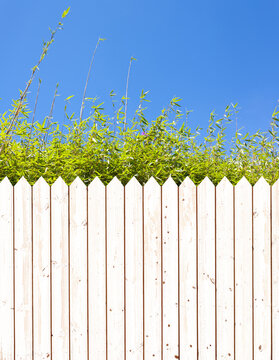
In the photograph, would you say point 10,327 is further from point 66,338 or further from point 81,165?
point 81,165

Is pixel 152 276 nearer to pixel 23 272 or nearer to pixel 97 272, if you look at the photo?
pixel 97 272

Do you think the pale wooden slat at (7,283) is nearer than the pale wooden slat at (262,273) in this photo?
No

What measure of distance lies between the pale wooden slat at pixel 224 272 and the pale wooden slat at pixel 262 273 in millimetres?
210

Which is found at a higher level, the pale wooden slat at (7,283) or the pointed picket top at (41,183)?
the pointed picket top at (41,183)

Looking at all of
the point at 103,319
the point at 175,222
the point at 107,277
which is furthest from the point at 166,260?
the point at 103,319

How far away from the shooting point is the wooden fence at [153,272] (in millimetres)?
2822

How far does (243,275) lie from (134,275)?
90 cm

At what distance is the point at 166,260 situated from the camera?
9.21ft

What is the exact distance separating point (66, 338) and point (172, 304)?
941 mm

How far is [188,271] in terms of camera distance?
2822mm

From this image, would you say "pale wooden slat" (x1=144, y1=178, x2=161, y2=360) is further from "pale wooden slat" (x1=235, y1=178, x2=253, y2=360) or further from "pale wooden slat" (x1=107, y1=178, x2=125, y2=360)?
"pale wooden slat" (x1=235, y1=178, x2=253, y2=360)

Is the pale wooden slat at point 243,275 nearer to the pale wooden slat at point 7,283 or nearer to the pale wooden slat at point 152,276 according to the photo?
the pale wooden slat at point 152,276

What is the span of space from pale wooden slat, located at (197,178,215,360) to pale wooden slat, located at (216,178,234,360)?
0.04m

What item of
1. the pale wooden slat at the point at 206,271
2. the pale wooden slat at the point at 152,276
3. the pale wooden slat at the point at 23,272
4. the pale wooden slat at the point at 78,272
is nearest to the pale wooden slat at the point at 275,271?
the pale wooden slat at the point at 206,271
